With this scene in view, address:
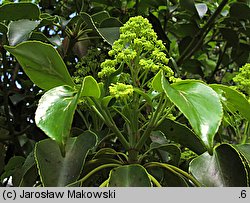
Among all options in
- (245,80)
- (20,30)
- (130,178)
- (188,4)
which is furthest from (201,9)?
(130,178)

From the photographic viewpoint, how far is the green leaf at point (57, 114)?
0.57 m

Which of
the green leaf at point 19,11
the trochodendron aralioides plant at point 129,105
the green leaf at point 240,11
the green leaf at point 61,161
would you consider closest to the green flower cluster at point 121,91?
the trochodendron aralioides plant at point 129,105

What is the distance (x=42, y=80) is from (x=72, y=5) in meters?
0.68

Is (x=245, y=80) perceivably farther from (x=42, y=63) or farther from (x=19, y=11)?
(x=19, y=11)

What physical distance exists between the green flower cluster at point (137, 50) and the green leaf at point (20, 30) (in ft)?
0.70

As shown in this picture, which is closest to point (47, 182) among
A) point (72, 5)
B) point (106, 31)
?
point (106, 31)

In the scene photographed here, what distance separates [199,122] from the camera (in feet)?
1.88

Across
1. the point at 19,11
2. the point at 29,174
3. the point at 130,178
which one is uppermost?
the point at 19,11

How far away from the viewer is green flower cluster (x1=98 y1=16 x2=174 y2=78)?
74 cm

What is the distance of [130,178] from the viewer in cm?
70

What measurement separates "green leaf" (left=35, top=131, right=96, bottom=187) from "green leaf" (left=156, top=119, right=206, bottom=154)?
0.54ft

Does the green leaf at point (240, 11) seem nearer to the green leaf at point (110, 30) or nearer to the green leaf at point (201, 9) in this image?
the green leaf at point (201, 9)

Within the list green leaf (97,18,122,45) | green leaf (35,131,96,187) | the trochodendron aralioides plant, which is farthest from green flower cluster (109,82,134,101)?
green leaf (97,18,122,45)

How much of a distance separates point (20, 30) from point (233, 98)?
44 cm
